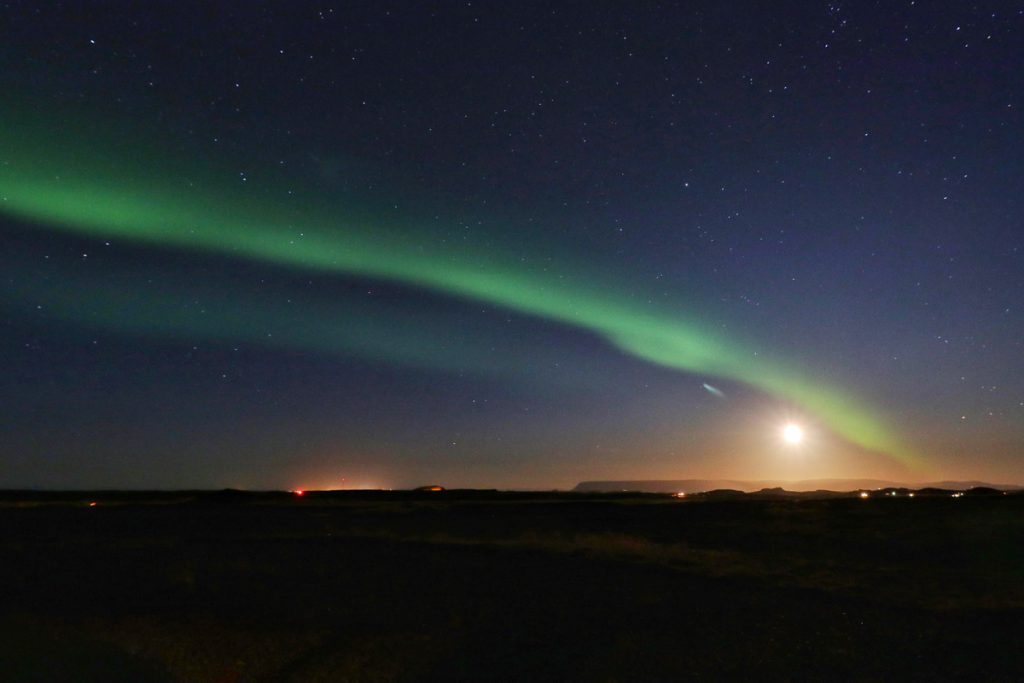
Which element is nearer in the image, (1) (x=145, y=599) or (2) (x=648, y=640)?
(2) (x=648, y=640)

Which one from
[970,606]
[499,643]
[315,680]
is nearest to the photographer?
[315,680]

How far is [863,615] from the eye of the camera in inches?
665

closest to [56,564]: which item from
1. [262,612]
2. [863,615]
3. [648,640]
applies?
[262,612]

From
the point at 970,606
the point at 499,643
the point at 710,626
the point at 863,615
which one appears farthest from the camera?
the point at 970,606

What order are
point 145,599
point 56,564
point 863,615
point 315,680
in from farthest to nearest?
point 56,564 < point 145,599 < point 863,615 < point 315,680

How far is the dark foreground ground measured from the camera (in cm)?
1296

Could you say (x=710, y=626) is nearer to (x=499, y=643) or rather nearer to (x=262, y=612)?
(x=499, y=643)

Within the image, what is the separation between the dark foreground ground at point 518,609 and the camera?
13.0 meters

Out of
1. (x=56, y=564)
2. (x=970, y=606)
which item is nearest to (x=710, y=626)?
(x=970, y=606)

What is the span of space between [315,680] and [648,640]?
6255 mm

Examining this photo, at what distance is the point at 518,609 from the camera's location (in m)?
18.0

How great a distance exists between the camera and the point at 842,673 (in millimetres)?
12352

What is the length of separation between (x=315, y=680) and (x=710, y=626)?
8.12 metres

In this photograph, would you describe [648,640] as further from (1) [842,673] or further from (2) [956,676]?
(2) [956,676]
